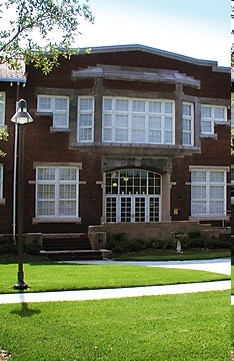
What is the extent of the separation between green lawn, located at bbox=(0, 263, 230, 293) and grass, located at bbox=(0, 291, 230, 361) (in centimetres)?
12

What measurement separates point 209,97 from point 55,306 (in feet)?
5.08

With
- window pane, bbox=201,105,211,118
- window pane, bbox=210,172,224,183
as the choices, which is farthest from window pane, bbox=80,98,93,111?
window pane, bbox=210,172,224,183

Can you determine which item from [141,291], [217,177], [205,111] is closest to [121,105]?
[205,111]

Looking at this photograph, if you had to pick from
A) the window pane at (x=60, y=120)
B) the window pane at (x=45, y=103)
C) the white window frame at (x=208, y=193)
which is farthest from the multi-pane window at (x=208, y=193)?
the window pane at (x=45, y=103)

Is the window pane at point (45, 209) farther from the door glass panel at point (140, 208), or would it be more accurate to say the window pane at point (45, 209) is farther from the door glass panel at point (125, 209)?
the door glass panel at point (140, 208)

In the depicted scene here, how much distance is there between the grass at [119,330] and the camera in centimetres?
263

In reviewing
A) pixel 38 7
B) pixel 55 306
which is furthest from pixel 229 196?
pixel 38 7

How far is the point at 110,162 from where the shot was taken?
9.85ft

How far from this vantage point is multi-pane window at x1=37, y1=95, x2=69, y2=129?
2.88 meters

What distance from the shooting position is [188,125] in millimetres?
2930

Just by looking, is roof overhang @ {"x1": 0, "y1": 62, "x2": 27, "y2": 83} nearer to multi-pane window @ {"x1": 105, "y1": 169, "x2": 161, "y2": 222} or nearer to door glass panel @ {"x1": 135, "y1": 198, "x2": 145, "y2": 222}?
multi-pane window @ {"x1": 105, "y1": 169, "x2": 161, "y2": 222}

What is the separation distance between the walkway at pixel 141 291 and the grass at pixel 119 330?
4cm

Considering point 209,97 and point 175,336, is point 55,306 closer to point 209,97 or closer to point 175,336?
point 175,336

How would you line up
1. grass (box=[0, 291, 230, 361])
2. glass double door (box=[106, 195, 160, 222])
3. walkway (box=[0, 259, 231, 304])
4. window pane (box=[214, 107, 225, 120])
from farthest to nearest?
glass double door (box=[106, 195, 160, 222])
walkway (box=[0, 259, 231, 304])
window pane (box=[214, 107, 225, 120])
grass (box=[0, 291, 230, 361])
